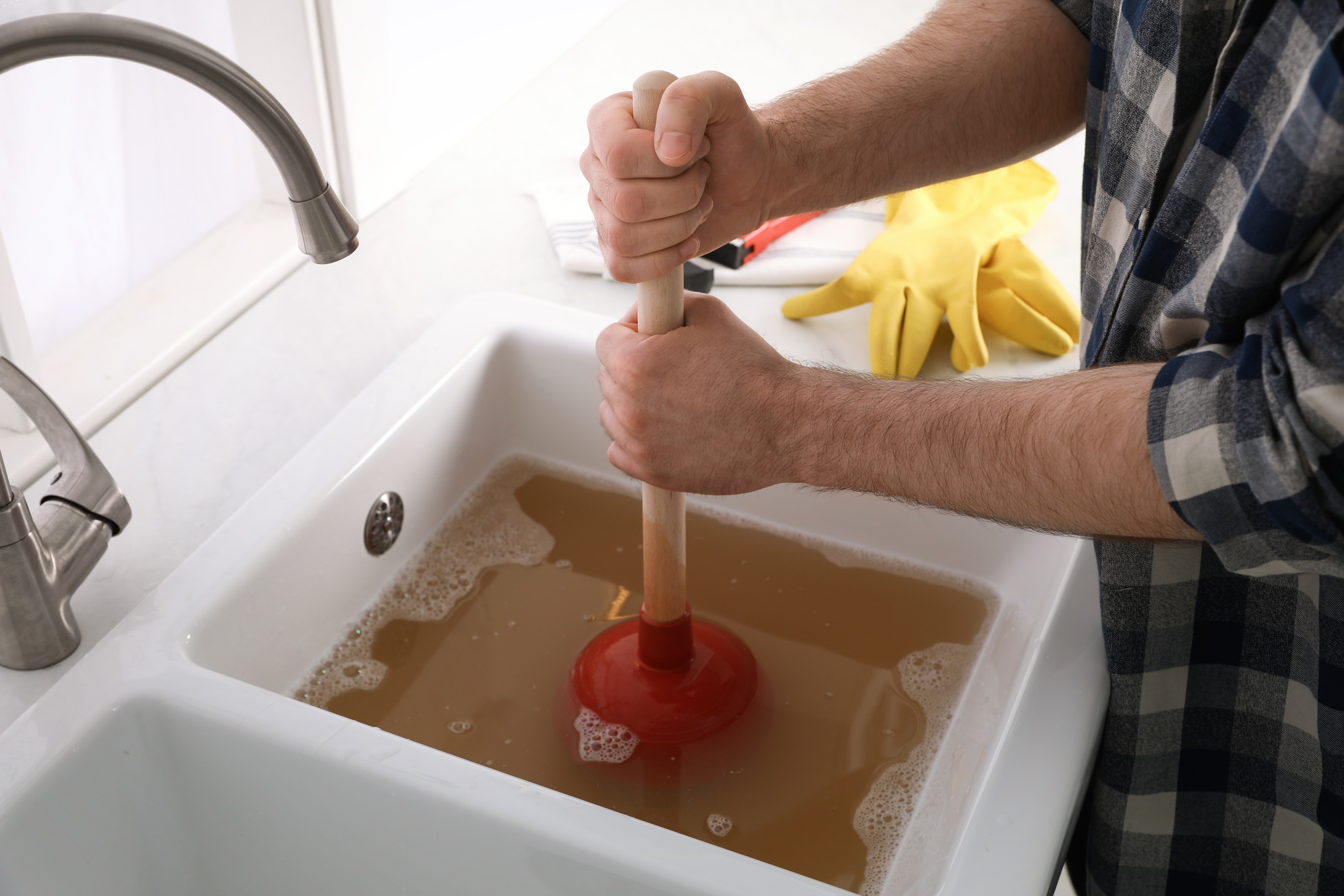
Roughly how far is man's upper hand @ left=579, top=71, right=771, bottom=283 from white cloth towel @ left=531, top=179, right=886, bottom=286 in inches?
15.6

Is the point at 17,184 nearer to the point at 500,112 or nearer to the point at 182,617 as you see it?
the point at 182,617

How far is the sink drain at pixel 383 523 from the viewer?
0.97 meters

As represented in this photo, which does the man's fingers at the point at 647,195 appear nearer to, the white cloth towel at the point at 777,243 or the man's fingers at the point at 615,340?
the man's fingers at the point at 615,340

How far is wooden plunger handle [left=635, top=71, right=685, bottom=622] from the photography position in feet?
2.30

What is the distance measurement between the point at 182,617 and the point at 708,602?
1.35 ft

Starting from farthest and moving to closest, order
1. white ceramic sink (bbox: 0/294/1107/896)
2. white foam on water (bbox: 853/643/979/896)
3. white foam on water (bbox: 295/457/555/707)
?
white foam on water (bbox: 295/457/555/707) → white foam on water (bbox: 853/643/979/896) → white ceramic sink (bbox: 0/294/1107/896)

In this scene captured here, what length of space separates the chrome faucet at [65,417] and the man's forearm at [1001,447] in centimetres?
30

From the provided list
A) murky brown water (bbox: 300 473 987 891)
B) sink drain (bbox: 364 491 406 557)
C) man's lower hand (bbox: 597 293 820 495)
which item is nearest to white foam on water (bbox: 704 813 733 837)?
murky brown water (bbox: 300 473 987 891)

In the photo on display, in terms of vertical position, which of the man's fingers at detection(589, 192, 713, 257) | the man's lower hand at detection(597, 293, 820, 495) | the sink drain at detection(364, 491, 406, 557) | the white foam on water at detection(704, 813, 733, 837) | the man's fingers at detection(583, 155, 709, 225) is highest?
the man's fingers at detection(583, 155, 709, 225)

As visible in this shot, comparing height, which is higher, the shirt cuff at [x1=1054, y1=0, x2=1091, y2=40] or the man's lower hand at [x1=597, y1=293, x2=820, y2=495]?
the shirt cuff at [x1=1054, y1=0, x2=1091, y2=40]

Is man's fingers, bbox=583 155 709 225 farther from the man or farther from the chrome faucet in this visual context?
the chrome faucet

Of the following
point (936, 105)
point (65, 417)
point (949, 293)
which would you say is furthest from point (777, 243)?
point (65, 417)

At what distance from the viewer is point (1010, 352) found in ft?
3.65

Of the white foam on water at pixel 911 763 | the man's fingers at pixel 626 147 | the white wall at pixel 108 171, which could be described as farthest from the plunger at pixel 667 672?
the white wall at pixel 108 171
